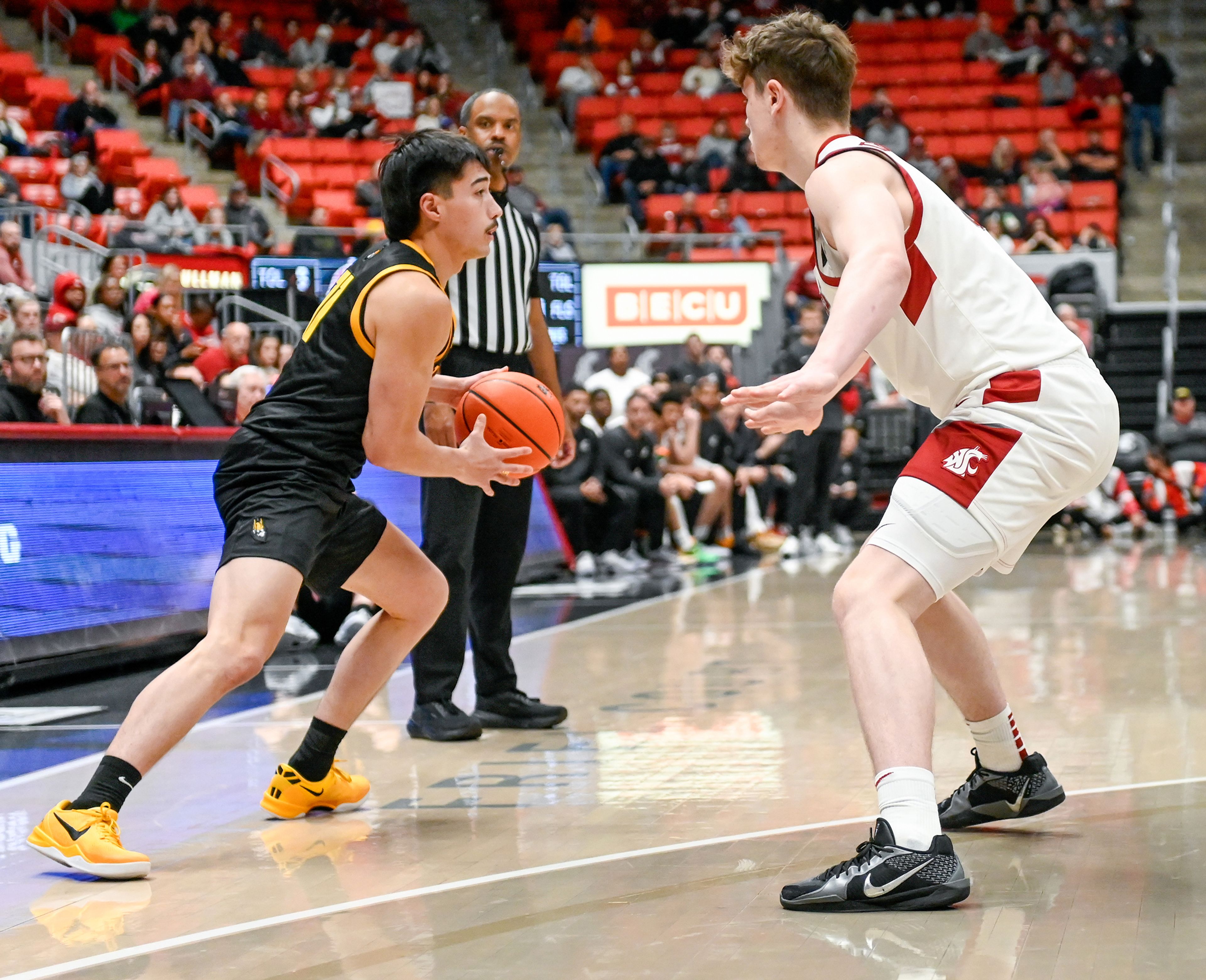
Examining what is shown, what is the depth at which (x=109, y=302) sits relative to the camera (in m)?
11.4

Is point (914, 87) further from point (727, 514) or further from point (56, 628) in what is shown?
point (56, 628)

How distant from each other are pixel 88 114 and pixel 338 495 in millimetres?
15096

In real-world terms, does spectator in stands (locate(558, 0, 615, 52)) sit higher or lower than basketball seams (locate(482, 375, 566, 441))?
higher

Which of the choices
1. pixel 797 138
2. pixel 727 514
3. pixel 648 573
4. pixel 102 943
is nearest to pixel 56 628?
pixel 102 943

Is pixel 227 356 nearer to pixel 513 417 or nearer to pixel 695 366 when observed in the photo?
pixel 695 366

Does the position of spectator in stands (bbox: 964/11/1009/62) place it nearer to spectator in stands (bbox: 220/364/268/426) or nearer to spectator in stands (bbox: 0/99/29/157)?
spectator in stands (bbox: 0/99/29/157)

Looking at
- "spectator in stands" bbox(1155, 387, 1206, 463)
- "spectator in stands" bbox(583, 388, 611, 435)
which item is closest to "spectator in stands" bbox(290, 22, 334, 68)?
"spectator in stands" bbox(583, 388, 611, 435)

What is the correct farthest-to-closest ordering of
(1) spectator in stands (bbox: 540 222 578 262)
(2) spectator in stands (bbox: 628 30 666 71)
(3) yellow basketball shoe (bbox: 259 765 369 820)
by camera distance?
(2) spectator in stands (bbox: 628 30 666 71)
(1) spectator in stands (bbox: 540 222 578 262)
(3) yellow basketball shoe (bbox: 259 765 369 820)

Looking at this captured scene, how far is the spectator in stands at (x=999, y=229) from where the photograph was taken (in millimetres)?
17656

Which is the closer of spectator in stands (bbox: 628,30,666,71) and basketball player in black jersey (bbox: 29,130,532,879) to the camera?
basketball player in black jersey (bbox: 29,130,532,879)

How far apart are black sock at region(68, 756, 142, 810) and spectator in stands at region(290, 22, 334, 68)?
724 inches

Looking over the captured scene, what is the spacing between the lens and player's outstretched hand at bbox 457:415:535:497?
3.74m

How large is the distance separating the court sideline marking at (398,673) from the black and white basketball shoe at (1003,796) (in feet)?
5.81

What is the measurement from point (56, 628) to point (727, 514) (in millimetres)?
7697
